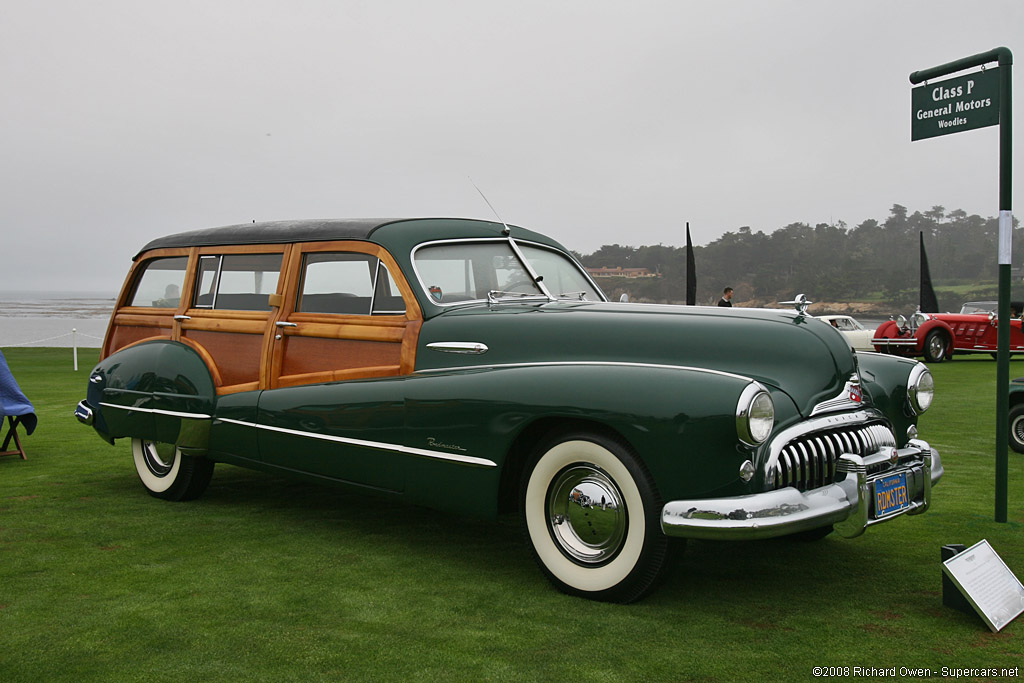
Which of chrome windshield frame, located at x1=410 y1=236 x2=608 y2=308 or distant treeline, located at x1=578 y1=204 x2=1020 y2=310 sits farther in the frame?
distant treeline, located at x1=578 y1=204 x2=1020 y2=310

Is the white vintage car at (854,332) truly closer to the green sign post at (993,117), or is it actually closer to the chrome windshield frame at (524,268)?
the green sign post at (993,117)

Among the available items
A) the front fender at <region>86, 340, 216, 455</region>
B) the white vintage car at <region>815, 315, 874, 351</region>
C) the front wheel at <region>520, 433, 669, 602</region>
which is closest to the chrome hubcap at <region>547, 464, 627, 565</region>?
the front wheel at <region>520, 433, 669, 602</region>

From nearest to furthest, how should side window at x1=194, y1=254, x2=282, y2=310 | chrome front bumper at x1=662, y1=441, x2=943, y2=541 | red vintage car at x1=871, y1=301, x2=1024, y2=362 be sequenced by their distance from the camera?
chrome front bumper at x1=662, y1=441, x2=943, y2=541
side window at x1=194, y1=254, x2=282, y2=310
red vintage car at x1=871, y1=301, x2=1024, y2=362

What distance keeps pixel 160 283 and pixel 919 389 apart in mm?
4800

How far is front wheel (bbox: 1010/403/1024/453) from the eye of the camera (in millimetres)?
7375

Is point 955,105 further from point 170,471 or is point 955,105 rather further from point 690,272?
point 690,272

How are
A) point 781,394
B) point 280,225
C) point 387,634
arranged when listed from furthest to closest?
point 280,225 → point 781,394 → point 387,634

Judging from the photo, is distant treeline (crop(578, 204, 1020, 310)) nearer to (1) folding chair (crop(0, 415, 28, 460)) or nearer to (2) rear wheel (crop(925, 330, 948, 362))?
(2) rear wheel (crop(925, 330, 948, 362))

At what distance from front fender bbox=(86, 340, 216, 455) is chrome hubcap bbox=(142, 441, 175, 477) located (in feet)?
0.45

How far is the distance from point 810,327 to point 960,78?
2005 millimetres

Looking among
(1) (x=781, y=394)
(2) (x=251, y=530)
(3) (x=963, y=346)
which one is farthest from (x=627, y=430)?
(3) (x=963, y=346)

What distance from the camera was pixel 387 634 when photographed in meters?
3.23

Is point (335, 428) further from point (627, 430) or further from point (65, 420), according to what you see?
point (65, 420)

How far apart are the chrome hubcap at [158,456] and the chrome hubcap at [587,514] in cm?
304
